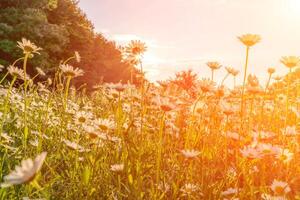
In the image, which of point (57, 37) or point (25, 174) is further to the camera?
point (57, 37)

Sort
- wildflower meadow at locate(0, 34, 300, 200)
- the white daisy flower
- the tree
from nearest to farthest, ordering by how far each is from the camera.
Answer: the white daisy flower → wildflower meadow at locate(0, 34, 300, 200) → the tree

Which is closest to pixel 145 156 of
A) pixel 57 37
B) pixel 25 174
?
pixel 25 174

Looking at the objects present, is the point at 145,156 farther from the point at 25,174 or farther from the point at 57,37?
the point at 57,37

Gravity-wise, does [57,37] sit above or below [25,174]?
above

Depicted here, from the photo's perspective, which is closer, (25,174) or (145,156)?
(25,174)

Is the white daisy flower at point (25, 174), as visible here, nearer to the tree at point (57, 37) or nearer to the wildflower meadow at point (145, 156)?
the wildflower meadow at point (145, 156)

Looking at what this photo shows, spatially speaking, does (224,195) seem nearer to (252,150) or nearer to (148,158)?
(252,150)

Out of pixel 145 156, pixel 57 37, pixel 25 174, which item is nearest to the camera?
pixel 25 174

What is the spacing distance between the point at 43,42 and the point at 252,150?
1553 centimetres

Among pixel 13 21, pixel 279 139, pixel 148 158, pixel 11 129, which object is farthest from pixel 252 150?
pixel 13 21

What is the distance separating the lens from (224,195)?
2.69 metres

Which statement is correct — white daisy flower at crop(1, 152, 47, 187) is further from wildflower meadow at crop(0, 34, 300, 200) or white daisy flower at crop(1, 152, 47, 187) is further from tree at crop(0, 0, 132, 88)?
tree at crop(0, 0, 132, 88)

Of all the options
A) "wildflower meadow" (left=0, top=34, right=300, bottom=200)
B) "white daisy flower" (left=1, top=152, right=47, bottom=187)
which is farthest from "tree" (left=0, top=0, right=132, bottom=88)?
"white daisy flower" (left=1, top=152, right=47, bottom=187)

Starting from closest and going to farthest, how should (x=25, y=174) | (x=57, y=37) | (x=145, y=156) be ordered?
(x=25, y=174), (x=145, y=156), (x=57, y=37)
